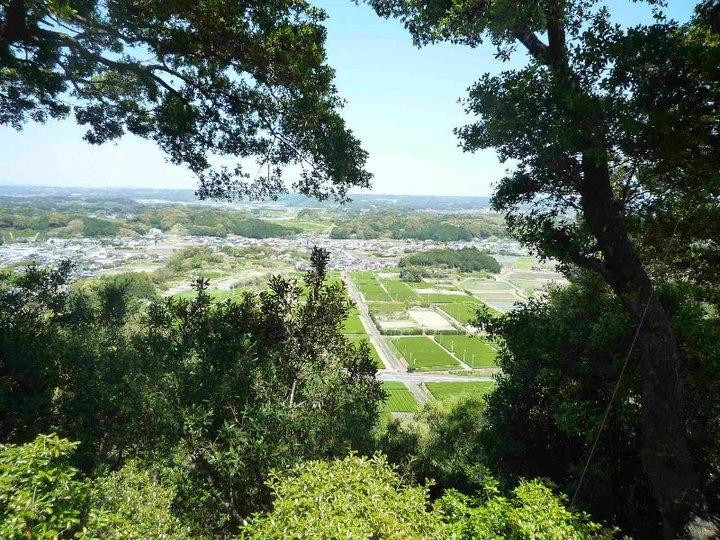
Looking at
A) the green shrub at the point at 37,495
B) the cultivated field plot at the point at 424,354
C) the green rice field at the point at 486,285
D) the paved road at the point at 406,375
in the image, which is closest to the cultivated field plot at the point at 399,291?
the green rice field at the point at 486,285

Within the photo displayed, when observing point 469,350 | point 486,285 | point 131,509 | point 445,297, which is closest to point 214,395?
point 131,509

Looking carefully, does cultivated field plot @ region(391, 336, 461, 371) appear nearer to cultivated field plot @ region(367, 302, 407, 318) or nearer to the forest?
cultivated field plot @ region(367, 302, 407, 318)

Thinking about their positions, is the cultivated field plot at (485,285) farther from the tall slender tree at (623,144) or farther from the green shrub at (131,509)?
the green shrub at (131,509)

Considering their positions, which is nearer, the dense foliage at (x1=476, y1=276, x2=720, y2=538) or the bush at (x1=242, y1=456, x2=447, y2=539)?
the bush at (x1=242, y1=456, x2=447, y2=539)

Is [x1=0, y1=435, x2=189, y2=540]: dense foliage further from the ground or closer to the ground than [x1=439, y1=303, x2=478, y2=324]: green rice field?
further from the ground

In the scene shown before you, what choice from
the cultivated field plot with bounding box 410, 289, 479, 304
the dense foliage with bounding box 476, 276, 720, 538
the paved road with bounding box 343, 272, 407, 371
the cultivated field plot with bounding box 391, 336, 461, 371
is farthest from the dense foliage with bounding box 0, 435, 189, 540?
the cultivated field plot with bounding box 410, 289, 479, 304

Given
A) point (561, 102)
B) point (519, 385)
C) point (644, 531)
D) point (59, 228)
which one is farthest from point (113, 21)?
point (59, 228)
